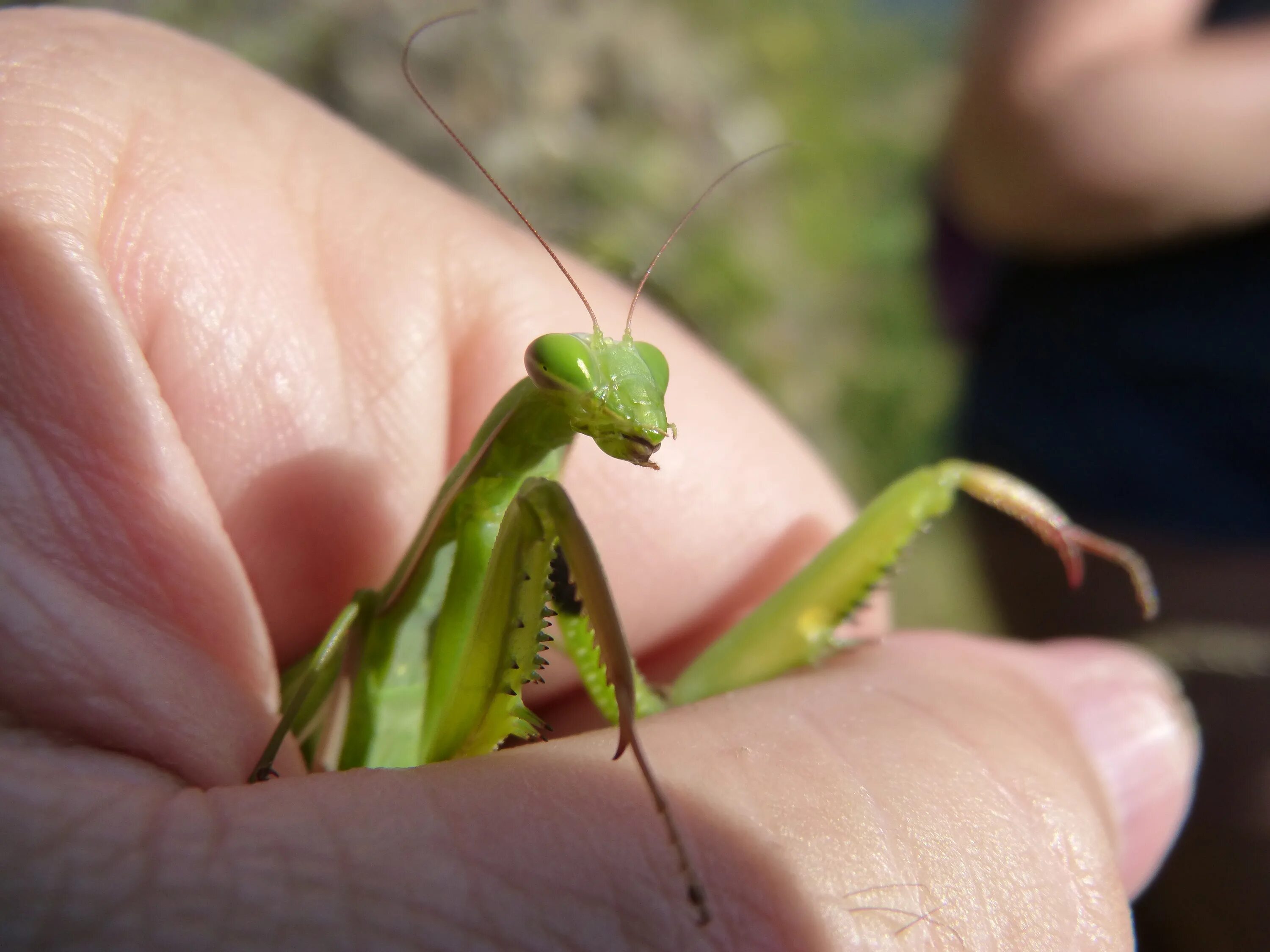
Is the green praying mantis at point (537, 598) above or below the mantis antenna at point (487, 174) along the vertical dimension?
below

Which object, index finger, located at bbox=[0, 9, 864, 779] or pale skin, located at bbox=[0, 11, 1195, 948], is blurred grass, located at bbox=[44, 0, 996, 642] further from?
pale skin, located at bbox=[0, 11, 1195, 948]

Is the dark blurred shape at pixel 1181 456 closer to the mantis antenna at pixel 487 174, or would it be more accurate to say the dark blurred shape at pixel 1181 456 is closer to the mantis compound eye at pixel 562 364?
the mantis antenna at pixel 487 174

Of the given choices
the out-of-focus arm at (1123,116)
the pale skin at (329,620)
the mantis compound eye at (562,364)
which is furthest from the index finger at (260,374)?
the out-of-focus arm at (1123,116)

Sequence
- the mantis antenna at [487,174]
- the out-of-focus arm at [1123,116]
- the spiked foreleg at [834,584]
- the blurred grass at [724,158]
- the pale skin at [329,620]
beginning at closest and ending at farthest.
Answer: the pale skin at [329,620]
the mantis antenna at [487,174]
the spiked foreleg at [834,584]
the out-of-focus arm at [1123,116]
the blurred grass at [724,158]

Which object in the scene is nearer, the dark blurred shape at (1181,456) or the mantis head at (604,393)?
Result: the mantis head at (604,393)

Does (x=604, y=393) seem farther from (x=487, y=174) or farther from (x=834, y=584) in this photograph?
(x=834, y=584)

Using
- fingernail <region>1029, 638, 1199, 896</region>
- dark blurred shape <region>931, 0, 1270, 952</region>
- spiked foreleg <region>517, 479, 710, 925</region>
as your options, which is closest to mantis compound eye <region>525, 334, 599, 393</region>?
spiked foreleg <region>517, 479, 710, 925</region>

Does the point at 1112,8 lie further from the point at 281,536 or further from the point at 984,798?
the point at 281,536
